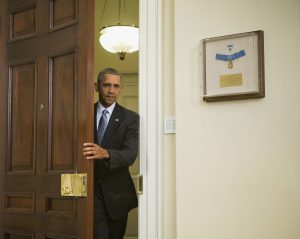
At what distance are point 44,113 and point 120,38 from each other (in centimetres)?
188

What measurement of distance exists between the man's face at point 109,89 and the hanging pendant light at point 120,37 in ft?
3.66

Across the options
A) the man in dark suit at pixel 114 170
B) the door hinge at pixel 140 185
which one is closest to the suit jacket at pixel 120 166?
the man in dark suit at pixel 114 170

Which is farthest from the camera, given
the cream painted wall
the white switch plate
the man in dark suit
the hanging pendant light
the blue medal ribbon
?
the hanging pendant light

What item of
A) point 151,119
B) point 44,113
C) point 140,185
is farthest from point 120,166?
point 44,113

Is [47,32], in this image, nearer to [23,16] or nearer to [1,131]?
[23,16]

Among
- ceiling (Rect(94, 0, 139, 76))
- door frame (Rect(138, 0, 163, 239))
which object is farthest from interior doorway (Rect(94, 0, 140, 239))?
door frame (Rect(138, 0, 163, 239))

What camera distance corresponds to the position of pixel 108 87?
3.31 meters

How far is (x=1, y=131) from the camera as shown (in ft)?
9.59

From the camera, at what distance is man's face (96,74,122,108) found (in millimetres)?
3256

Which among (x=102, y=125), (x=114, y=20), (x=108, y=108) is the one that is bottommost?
(x=102, y=125)

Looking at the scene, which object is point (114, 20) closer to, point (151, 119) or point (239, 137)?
point (151, 119)

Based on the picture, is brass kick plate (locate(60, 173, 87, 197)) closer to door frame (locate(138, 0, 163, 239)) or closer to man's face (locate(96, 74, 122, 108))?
door frame (locate(138, 0, 163, 239))

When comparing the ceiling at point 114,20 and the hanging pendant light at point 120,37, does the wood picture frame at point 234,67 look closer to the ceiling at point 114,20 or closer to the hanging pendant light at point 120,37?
the hanging pendant light at point 120,37

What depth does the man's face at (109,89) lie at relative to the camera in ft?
10.7
